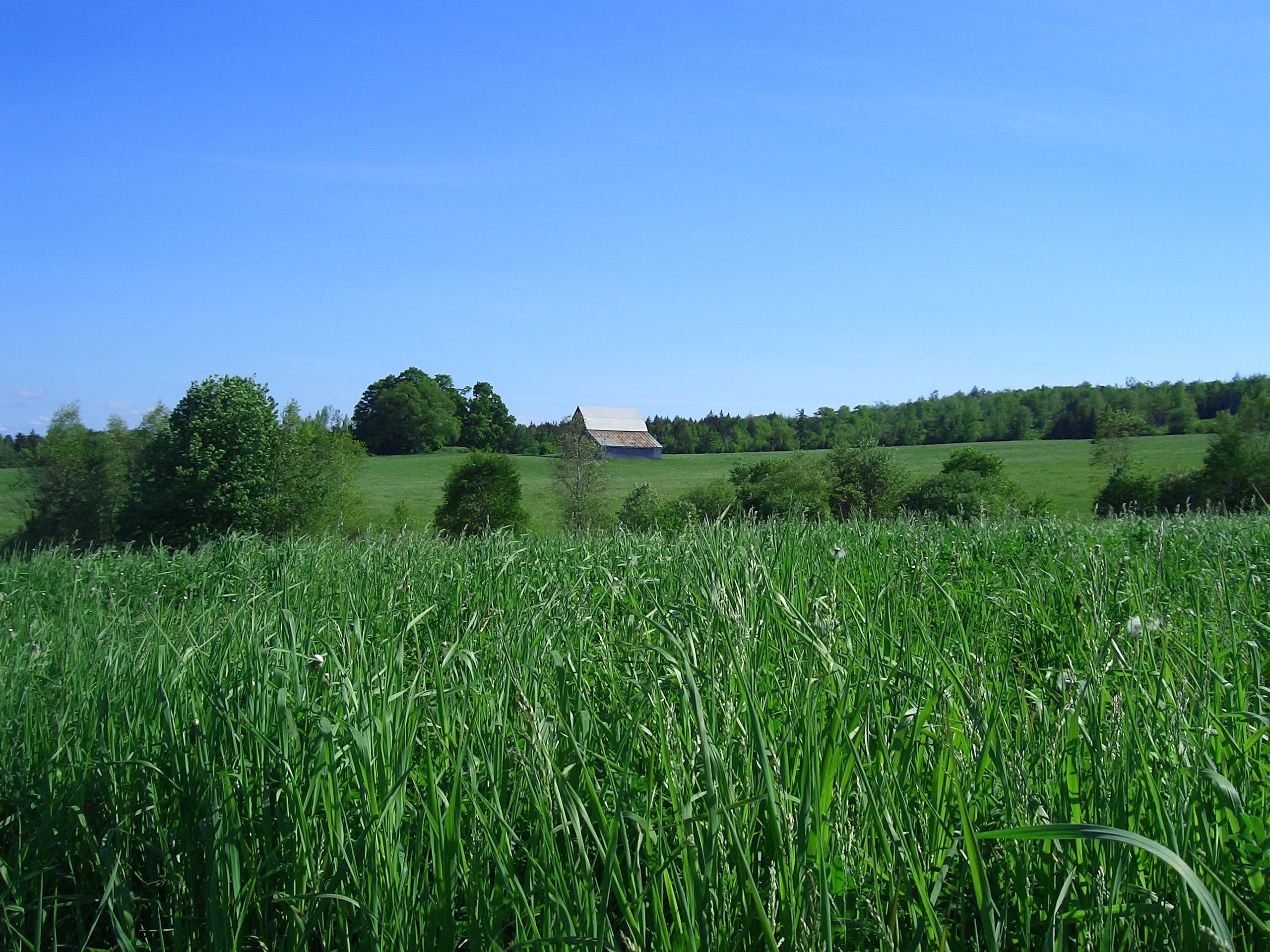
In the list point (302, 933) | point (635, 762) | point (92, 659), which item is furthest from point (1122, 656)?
point (92, 659)

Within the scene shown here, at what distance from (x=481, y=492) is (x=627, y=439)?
157ft

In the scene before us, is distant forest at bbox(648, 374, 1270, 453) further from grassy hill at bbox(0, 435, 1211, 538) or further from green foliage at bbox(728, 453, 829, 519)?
green foliage at bbox(728, 453, 829, 519)

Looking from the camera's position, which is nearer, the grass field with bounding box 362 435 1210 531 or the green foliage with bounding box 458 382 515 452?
the grass field with bounding box 362 435 1210 531

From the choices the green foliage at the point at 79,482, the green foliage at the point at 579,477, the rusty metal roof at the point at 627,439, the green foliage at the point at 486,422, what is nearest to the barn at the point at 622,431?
the rusty metal roof at the point at 627,439

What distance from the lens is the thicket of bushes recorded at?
35594mm

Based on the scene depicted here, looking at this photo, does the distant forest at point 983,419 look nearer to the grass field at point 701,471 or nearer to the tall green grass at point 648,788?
the grass field at point 701,471

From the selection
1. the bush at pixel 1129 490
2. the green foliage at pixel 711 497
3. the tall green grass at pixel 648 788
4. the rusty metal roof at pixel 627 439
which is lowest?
the bush at pixel 1129 490

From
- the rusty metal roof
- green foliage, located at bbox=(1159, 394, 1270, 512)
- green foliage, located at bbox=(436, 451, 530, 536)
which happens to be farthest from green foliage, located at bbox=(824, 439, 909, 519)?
the rusty metal roof

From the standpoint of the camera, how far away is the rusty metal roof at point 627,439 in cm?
9175

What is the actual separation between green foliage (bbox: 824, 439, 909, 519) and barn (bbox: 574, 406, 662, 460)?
129ft

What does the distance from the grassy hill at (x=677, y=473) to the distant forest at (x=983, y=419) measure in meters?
4.82

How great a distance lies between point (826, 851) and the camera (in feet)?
4.67

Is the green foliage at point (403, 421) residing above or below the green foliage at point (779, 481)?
above

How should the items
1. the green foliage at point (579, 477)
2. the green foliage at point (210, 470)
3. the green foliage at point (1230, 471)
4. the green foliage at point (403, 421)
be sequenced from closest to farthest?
→ the green foliage at point (210, 470) < the green foliage at point (1230, 471) < the green foliage at point (579, 477) < the green foliage at point (403, 421)
